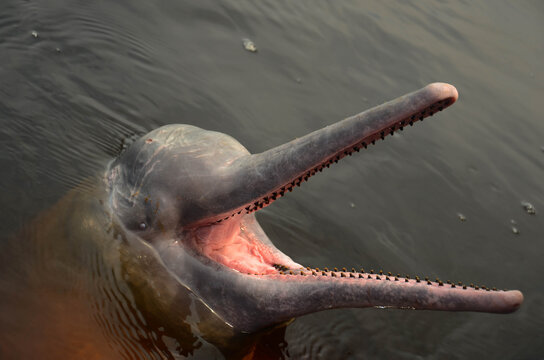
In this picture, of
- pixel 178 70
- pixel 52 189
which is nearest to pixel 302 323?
pixel 52 189

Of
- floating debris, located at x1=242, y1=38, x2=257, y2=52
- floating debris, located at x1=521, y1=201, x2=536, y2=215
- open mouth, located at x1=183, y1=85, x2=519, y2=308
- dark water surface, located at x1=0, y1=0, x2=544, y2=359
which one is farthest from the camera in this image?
floating debris, located at x1=242, y1=38, x2=257, y2=52

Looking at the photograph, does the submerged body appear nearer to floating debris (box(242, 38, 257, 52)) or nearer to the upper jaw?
the upper jaw

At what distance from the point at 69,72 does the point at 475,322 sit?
484cm

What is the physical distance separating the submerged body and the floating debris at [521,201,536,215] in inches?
143

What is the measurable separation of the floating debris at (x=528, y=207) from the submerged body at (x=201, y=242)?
3.62m

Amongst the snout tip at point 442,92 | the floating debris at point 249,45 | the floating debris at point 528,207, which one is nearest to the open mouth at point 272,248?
the snout tip at point 442,92

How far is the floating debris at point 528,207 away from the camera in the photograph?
6696 millimetres

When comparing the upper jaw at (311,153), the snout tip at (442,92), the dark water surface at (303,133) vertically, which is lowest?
the dark water surface at (303,133)

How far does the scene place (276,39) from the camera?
7996 mm

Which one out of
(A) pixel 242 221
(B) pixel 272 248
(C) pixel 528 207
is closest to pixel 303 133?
(A) pixel 242 221

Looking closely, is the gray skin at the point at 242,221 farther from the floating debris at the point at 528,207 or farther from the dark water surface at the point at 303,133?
the floating debris at the point at 528,207

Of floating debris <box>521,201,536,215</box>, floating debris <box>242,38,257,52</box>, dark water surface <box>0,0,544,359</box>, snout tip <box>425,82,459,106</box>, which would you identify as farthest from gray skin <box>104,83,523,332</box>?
floating debris <box>521,201,536,215</box>

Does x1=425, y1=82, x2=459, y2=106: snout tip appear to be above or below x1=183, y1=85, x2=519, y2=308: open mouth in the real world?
above

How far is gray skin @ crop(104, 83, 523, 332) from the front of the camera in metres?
3.41
